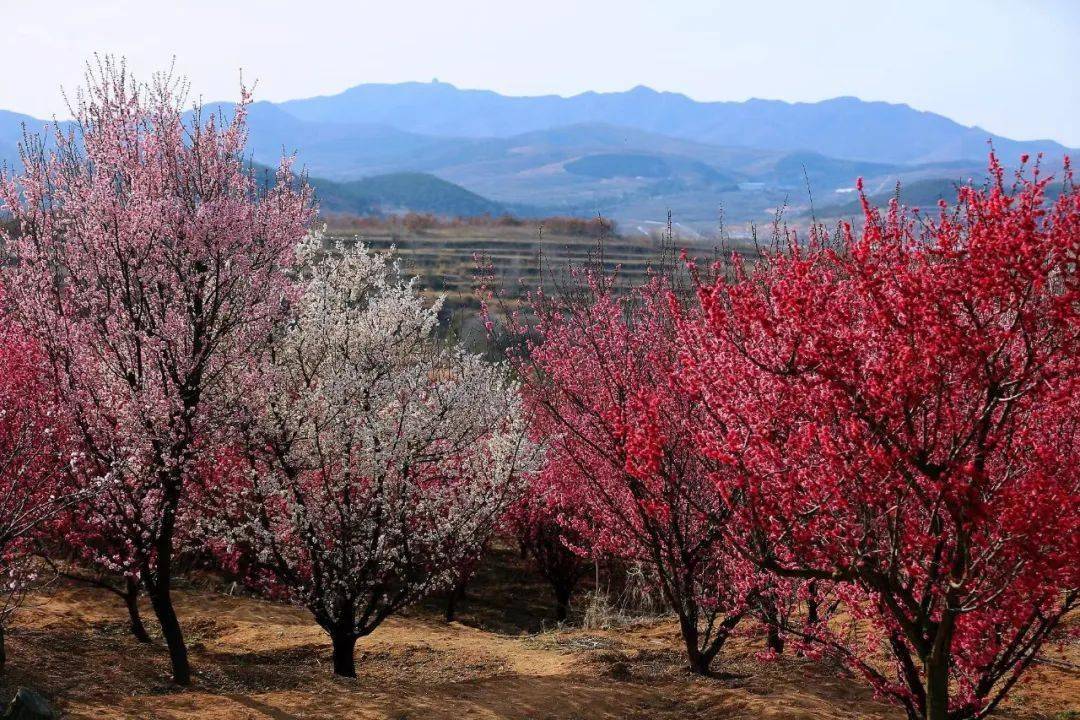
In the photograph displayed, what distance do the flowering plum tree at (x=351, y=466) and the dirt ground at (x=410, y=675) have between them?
1411mm

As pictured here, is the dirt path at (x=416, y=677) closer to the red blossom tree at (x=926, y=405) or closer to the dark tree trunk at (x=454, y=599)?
the dark tree trunk at (x=454, y=599)

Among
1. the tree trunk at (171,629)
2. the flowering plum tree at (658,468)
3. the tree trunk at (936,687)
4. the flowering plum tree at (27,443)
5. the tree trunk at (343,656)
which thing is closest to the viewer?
the tree trunk at (936,687)

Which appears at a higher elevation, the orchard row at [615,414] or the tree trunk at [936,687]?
the orchard row at [615,414]

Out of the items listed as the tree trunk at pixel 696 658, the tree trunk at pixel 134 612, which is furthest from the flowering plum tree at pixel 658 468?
the tree trunk at pixel 134 612

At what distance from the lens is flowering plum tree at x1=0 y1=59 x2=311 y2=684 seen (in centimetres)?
1102

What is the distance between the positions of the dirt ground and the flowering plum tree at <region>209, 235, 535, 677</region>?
4.63 ft

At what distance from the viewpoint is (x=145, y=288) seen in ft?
38.1

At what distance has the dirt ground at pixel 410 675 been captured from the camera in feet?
34.9

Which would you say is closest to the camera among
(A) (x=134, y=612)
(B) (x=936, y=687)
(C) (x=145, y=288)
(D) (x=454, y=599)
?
(B) (x=936, y=687)

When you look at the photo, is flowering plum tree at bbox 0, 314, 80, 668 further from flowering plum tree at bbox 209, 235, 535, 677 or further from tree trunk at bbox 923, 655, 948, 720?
tree trunk at bbox 923, 655, 948, 720

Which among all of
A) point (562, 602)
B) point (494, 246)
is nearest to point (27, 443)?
point (562, 602)

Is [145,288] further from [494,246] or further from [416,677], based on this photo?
[494,246]

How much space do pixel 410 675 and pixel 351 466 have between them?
368cm

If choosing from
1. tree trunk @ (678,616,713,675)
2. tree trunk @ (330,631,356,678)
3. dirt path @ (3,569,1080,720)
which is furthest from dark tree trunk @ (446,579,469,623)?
tree trunk @ (678,616,713,675)
